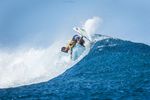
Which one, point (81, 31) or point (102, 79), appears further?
point (81, 31)

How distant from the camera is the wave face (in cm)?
5688

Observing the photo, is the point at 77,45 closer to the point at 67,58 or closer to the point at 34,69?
the point at 67,58

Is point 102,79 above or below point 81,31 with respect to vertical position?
below

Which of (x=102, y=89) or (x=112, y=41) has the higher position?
(x=112, y=41)

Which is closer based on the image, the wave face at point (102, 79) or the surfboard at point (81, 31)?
the wave face at point (102, 79)

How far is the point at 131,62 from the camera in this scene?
257 ft

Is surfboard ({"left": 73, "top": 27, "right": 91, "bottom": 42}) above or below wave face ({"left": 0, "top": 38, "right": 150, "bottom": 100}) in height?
above

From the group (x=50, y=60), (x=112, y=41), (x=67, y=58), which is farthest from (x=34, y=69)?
(x=112, y=41)

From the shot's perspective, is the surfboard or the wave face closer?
the wave face

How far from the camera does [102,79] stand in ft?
221

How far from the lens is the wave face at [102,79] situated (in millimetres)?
56875

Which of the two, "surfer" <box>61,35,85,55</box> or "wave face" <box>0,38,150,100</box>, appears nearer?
"wave face" <box>0,38,150,100</box>

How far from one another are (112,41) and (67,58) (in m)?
23.6

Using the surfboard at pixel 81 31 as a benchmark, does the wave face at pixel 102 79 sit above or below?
below
